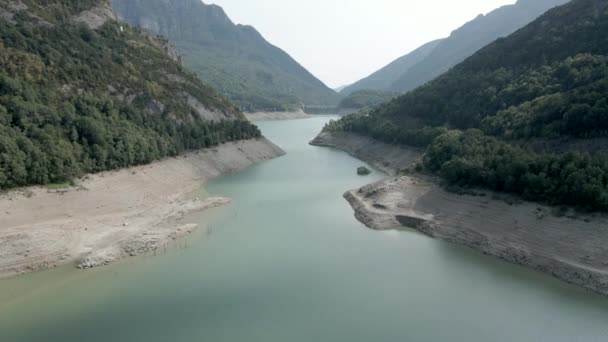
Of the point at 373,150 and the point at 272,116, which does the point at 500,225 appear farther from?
the point at 272,116

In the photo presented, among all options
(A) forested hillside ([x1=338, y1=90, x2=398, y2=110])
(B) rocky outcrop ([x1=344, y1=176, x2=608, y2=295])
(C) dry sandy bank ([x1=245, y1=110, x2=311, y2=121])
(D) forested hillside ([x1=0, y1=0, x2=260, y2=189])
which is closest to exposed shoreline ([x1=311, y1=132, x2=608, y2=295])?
(B) rocky outcrop ([x1=344, y1=176, x2=608, y2=295])

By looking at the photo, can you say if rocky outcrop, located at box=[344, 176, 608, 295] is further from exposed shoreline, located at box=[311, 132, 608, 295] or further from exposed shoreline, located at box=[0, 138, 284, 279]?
exposed shoreline, located at box=[0, 138, 284, 279]

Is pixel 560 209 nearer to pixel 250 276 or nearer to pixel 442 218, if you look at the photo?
pixel 442 218

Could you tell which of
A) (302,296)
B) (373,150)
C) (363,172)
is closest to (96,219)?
(302,296)

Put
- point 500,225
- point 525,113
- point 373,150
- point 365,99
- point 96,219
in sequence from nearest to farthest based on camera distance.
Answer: point 500,225, point 96,219, point 525,113, point 373,150, point 365,99

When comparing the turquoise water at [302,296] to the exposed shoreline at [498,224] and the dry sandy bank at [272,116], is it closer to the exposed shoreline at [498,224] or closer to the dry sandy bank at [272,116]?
the exposed shoreline at [498,224]

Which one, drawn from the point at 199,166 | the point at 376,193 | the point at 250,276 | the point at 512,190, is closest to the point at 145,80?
the point at 199,166
